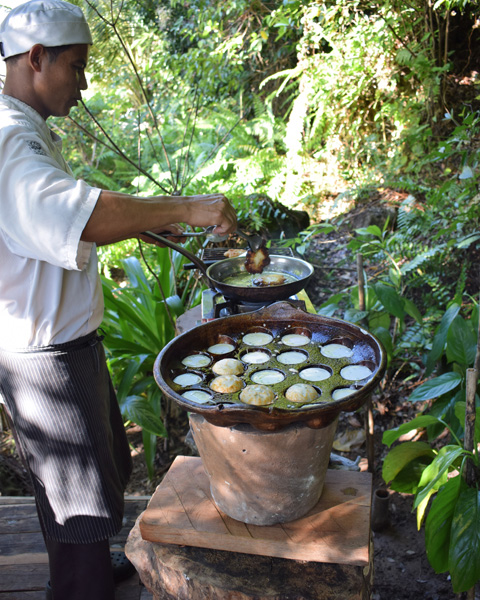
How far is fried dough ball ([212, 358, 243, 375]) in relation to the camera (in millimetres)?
1608

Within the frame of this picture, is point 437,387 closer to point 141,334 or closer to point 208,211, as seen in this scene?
point 208,211

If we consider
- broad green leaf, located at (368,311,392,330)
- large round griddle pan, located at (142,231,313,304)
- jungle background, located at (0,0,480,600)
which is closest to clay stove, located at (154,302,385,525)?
large round griddle pan, located at (142,231,313,304)

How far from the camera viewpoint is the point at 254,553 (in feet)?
4.94

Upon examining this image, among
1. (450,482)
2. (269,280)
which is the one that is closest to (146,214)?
(269,280)

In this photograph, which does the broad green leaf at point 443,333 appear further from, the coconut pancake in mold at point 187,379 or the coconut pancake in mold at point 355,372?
the coconut pancake in mold at point 187,379

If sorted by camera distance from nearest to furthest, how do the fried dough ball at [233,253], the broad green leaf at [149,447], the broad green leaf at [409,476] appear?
the broad green leaf at [409,476] < the fried dough ball at [233,253] < the broad green leaf at [149,447]

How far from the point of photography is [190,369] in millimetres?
1646

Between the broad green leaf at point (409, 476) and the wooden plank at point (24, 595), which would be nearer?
the wooden plank at point (24, 595)

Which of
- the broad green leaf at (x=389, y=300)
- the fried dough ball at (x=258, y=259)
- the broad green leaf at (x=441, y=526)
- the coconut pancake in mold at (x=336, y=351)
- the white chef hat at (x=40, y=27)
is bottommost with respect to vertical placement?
the broad green leaf at (x=441, y=526)

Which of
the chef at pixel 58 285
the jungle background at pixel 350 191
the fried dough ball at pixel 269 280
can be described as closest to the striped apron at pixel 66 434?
the chef at pixel 58 285

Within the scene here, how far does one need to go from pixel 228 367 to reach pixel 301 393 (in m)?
0.29

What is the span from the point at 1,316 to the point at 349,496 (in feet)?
4.42

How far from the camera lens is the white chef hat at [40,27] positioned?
1.50m

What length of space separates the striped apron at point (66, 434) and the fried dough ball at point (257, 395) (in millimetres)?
658
